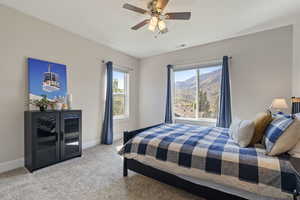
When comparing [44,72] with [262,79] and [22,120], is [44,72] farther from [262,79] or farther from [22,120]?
[262,79]

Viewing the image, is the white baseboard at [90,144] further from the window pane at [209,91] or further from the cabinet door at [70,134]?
the window pane at [209,91]

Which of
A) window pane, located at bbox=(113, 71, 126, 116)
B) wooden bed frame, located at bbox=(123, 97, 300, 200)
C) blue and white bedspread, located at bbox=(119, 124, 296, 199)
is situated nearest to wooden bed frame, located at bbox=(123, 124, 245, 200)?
wooden bed frame, located at bbox=(123, 97, 300, 200)

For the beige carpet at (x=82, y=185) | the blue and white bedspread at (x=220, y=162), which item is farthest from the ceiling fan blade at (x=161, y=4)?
the beige carpet at (x=82, y=185)

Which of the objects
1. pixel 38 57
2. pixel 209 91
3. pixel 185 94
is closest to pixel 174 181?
pixel 209 91

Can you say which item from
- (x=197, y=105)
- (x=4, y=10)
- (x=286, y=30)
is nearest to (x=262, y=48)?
(x=286, y=30)

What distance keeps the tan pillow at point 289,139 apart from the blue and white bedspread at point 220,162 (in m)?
0.10

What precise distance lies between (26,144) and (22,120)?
0.43m

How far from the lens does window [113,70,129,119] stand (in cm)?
453

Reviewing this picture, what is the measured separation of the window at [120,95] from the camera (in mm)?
4534

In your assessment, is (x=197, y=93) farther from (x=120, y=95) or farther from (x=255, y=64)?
(x=120, y=95)

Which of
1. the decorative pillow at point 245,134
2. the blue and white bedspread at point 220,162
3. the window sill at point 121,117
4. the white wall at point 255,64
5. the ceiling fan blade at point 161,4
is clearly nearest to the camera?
the blue and white bedspread at point 220,162

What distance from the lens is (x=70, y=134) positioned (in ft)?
9.80

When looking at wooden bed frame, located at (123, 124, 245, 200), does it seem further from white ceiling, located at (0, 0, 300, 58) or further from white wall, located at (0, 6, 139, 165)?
Result: white ceiling, located at (0, 0, 300, 58)

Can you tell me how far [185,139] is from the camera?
1983mm
